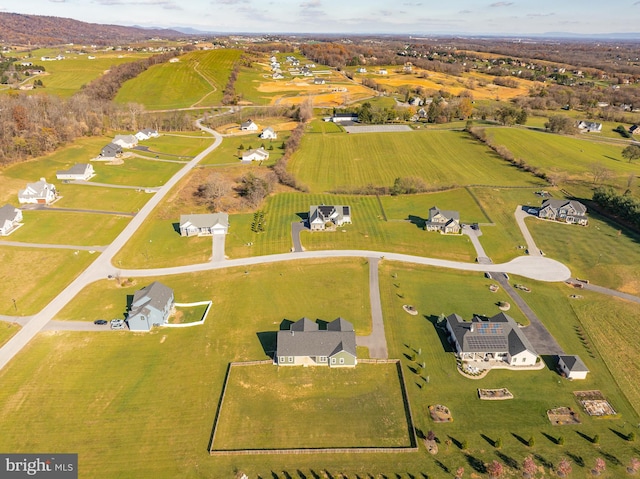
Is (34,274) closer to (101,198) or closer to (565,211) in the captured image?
(101,198)

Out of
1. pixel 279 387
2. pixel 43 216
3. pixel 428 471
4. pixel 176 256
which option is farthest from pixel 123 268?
pixel 428 471

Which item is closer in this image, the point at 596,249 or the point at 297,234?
the point at 596,249

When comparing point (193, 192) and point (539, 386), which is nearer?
point (539, 386)

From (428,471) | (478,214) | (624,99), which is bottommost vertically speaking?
(428,471)

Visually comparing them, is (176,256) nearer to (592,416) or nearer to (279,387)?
(279,387)

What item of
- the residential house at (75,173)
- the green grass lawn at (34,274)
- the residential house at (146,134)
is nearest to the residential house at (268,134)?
the residential house at (146,134)

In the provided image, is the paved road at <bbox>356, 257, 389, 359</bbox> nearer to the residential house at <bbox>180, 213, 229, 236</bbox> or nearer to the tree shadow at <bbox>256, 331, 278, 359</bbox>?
the tree shadow at <bbox>256, 331, 278, 359</bbox>

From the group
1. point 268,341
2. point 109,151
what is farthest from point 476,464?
point 109,151
